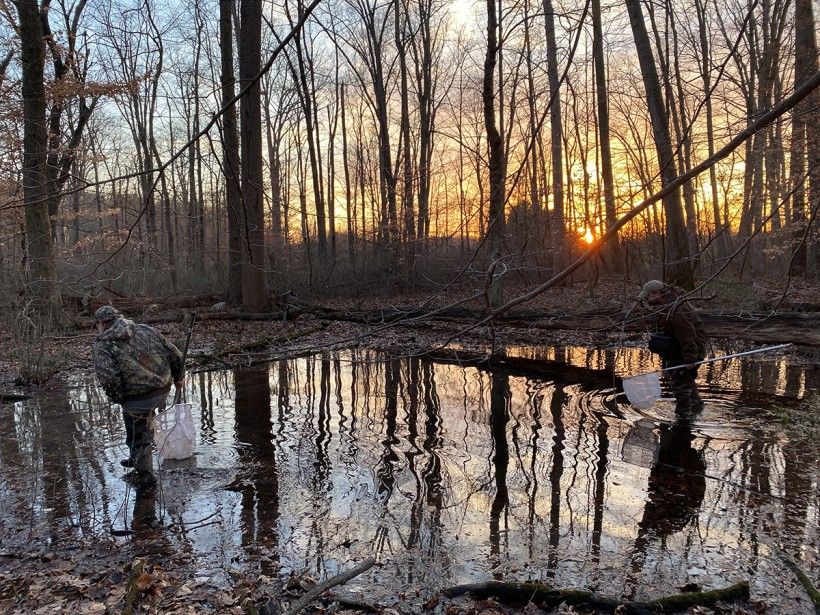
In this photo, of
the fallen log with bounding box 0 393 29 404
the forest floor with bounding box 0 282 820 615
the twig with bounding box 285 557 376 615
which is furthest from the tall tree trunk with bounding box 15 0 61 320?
the twig with bounding box 285 557 376 615

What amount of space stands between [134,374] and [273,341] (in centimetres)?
816

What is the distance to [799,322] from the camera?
11.6 metres

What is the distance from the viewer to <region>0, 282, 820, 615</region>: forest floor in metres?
3.88

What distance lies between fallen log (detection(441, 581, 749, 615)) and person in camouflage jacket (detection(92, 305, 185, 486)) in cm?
367

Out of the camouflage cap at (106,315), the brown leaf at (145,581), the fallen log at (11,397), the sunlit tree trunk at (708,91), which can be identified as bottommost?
the brown leaf at (145,581)

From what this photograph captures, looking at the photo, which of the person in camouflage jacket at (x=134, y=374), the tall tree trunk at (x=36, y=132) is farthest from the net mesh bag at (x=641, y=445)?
the tall tree trunk at (x=36, y=132)

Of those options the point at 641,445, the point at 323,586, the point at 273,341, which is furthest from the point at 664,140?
the point at 323,586

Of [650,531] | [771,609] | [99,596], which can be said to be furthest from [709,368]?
[99,596]

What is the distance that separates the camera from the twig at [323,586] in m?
3.39

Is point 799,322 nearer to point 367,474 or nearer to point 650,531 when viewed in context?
Answer: point 650,531

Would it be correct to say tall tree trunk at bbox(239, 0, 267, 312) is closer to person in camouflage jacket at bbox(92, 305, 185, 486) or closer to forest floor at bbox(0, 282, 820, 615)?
forest floor at bbox(0, 282, 820, 615)

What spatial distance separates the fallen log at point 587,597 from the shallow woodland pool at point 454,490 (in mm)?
180

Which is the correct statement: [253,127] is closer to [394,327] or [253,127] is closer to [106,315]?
[394,327]

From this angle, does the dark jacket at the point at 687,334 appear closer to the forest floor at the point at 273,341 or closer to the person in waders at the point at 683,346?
the person in waders at the point at 683,346
